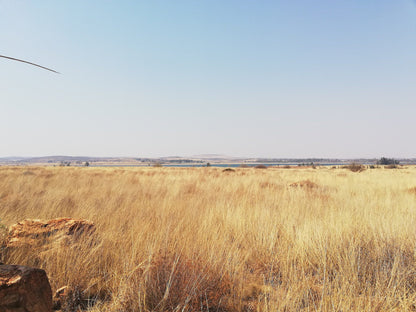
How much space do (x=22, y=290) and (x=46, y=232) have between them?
1908 millimetres


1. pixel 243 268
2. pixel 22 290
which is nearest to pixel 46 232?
pixel 22 290

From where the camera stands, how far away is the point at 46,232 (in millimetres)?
3172

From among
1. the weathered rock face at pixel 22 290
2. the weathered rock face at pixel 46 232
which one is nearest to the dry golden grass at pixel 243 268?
the weathered rock face at pixel 46 232

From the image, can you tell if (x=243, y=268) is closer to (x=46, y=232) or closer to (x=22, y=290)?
(x=22, y=290)

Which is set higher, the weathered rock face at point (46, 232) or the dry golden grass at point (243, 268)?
the weathered rock face at point (46, 232)

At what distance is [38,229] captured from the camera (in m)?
3.19

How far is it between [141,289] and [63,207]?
4.30m

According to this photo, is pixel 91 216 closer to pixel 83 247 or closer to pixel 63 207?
pixel 63 207

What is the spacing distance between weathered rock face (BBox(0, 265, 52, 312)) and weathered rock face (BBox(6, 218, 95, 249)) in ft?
4.34

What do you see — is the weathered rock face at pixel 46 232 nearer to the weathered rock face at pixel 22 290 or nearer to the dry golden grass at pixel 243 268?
the dry golden grass at pixel 243 268

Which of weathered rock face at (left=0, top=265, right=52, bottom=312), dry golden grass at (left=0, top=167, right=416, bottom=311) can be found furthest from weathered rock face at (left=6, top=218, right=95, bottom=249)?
weathered rock face at (left=0, top=265, right=52, bottom=312)

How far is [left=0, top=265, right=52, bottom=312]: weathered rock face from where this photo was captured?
148 centimetres

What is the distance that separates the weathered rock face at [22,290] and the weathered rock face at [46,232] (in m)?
1.32

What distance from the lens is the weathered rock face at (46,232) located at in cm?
290
